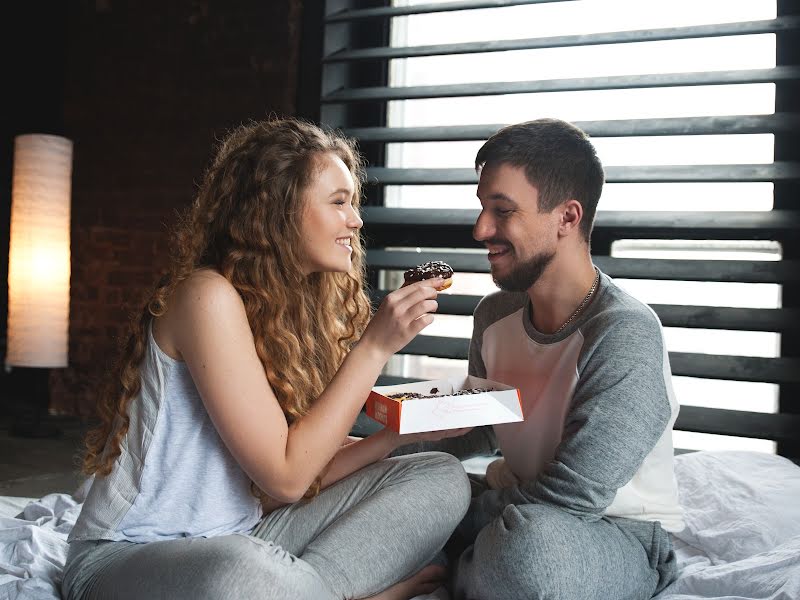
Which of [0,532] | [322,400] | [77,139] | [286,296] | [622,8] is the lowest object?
[0,532]

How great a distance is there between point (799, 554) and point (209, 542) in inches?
47.6

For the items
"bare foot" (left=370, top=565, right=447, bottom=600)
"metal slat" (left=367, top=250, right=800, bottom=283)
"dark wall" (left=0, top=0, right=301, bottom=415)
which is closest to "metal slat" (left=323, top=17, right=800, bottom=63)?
"dark wall" (left=0, top=0, right=301, bottom=415)

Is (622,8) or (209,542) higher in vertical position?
(622,8)

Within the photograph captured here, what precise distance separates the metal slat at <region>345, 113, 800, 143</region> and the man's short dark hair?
1098mm

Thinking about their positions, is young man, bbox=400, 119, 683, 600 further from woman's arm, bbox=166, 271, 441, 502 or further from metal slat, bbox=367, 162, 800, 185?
metal slat, bbox=367, 162, 800, 185

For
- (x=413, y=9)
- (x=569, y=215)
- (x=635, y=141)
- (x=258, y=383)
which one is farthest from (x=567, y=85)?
(x=258, y=383)

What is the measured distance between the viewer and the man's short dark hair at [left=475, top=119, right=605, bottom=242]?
1.89 meters

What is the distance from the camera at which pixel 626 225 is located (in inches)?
116

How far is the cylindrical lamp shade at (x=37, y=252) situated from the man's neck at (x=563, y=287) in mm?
2701

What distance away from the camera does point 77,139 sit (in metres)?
4.09

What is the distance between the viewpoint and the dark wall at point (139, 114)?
12.2 ft

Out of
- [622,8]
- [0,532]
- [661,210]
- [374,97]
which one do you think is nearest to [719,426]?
[661,210]

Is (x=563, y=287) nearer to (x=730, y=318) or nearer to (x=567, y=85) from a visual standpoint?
(x=730, y=318)

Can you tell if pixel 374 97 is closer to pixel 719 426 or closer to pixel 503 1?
pixel 503 1
